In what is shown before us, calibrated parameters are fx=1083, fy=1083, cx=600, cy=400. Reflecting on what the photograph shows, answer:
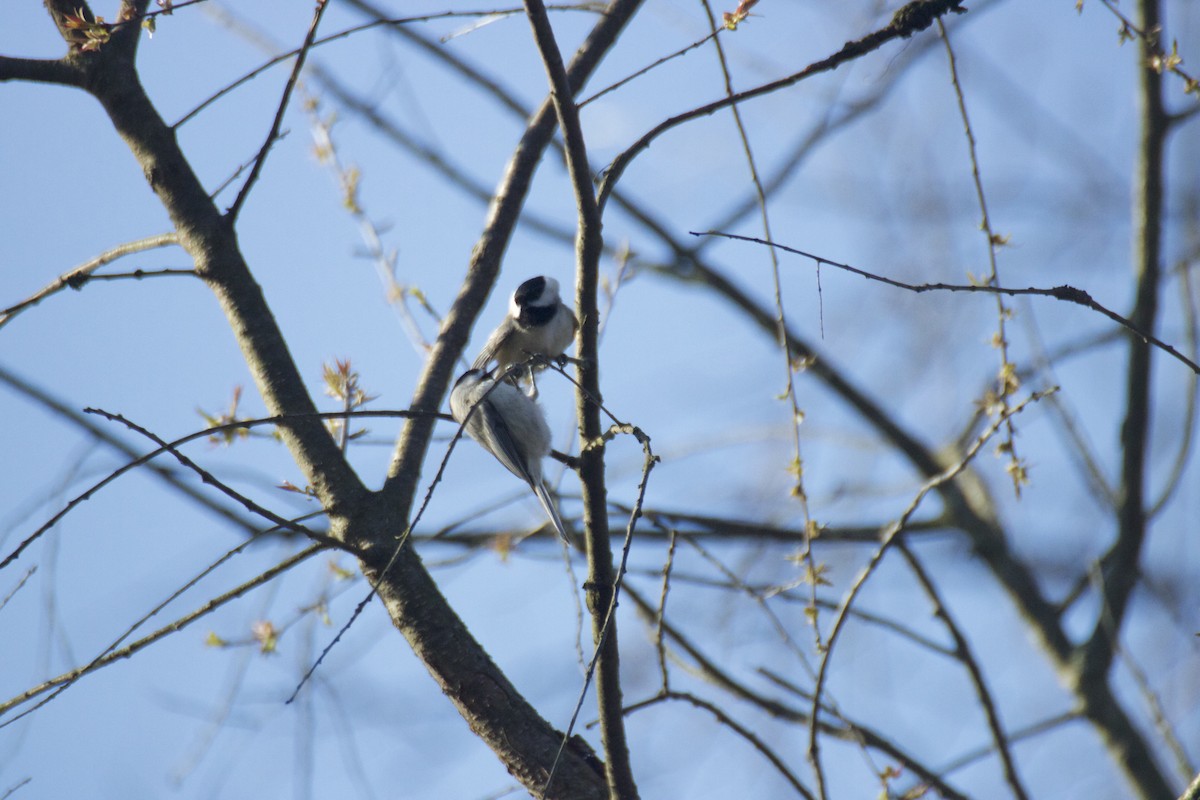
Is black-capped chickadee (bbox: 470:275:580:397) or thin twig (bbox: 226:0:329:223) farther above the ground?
black-capped chickadee (bbox: 470:275:580:397)

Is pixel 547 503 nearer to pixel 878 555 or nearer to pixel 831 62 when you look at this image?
pixel 878 555

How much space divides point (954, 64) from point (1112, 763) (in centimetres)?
367

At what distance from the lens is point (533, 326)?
4445 millimetres

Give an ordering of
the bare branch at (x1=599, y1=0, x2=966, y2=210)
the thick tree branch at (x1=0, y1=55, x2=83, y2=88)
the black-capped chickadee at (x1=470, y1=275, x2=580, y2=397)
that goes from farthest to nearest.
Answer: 1. the black-capped chickadee at (x1=470, y1=275, x2=580, y2=397)
2. the thick tree branch at (x1=0, y1=55, x2=83, y2=88)
3. the bare branch at (x1=599, y1=0, x2=966, y2=210)

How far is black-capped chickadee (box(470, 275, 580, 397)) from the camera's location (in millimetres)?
4449

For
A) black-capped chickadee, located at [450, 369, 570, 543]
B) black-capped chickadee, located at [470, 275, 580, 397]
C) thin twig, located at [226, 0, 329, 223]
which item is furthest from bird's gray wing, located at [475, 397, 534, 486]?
thin twig, located at [226, 0, 329, 223]

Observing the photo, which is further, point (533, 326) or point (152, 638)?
point (533, 326)

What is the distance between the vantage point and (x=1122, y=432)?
5.00 meters

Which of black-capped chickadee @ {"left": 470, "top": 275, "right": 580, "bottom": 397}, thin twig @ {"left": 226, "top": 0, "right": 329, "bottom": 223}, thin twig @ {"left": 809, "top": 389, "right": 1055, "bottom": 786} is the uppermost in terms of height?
black-capped chickadee @ {"left": 470, "top": 275, "right": 580, "bottom": 397}

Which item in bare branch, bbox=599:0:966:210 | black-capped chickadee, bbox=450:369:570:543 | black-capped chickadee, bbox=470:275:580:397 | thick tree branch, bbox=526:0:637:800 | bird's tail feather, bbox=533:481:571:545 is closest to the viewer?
bare branch, bbox=599:0:966:210

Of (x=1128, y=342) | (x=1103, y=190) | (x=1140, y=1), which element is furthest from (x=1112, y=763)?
(x=1140, y=1)

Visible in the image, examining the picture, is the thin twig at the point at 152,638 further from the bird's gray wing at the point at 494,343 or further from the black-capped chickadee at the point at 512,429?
the bird's gray wing at the point at 494,343

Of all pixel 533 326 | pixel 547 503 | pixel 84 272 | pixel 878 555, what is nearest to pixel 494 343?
pixel 533 326

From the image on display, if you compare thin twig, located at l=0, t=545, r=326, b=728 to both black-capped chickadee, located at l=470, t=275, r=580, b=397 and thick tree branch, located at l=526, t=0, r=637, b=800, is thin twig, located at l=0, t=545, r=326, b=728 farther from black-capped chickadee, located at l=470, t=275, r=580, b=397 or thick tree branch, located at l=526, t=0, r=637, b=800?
black-capped chickadee, located at l=470, t=275, r=580, b=397
